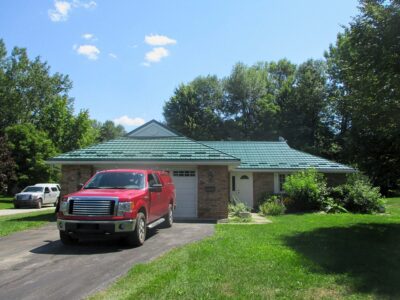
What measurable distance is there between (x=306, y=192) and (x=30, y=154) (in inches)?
1103

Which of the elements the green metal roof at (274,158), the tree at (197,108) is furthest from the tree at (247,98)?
the green metal roof at (274,158)

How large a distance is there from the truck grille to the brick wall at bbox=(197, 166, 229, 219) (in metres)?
8.55

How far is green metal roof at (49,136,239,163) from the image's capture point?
60.1ft

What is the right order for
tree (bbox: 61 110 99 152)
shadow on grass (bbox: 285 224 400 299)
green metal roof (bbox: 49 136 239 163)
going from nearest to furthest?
shadow on grass (bbox: 285 224 400 299) < green metal roof (bbox: 49 136 239 163) < tree (bbox: 61 110 99 152)

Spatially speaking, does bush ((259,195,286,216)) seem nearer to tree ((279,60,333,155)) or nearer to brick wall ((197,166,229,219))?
brick wall ((197,166,229,219))

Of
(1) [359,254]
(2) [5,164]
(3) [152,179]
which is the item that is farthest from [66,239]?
(2) [5,164]

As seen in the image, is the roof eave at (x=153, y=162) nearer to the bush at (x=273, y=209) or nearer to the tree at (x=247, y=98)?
the bush at (x=273, y=209)

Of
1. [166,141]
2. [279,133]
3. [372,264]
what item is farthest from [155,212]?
[279,133]

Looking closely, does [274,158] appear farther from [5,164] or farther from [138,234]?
[5,164]

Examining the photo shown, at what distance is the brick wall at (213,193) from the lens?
18.2 m

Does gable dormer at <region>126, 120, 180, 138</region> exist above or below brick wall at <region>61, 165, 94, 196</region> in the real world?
above

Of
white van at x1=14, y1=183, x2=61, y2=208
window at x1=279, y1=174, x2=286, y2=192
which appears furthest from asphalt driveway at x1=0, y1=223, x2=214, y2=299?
white van at x1=14, y1=183, x2=61, y2=208

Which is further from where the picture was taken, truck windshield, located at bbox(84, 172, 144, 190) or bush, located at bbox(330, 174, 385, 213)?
bush, located at bbox(330, 174, 385, 213)

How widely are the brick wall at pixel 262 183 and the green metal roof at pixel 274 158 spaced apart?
555 millimetres
